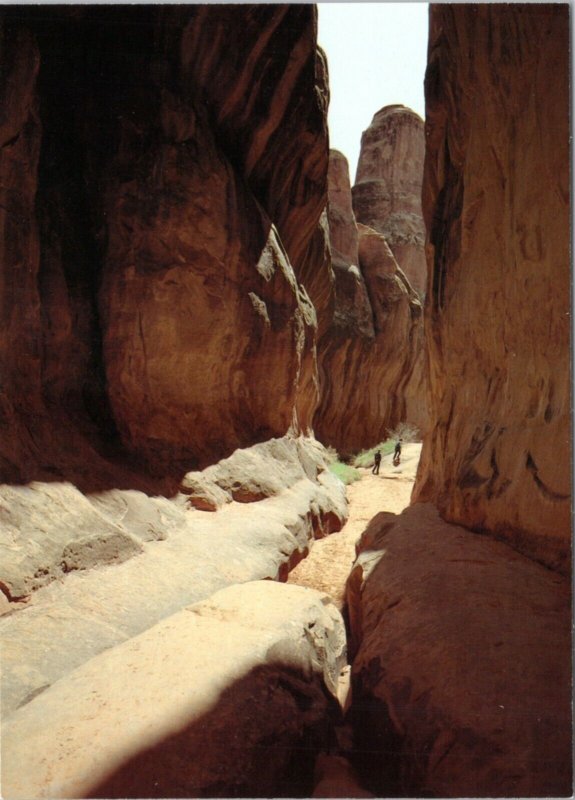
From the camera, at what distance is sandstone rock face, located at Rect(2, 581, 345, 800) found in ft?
6.91

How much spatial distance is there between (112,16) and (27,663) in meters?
6.89

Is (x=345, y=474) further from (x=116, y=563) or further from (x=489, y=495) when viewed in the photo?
(x=116, y=563)

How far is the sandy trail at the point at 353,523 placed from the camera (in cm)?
591

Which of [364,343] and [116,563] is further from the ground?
[364,343]

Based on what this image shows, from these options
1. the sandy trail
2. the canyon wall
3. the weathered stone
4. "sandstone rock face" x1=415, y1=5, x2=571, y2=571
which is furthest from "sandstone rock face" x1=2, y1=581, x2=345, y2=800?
the sandy trail

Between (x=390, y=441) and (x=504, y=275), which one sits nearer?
(x=504, y=275)

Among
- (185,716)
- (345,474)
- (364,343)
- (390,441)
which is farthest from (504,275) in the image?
(364,343)

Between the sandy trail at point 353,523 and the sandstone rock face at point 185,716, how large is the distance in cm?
210

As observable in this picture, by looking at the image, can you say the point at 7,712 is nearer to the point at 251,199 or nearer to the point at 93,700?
the point at 93,700

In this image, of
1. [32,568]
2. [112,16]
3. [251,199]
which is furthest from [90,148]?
[32,568]

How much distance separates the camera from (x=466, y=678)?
234 cm

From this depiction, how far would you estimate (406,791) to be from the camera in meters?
2.21

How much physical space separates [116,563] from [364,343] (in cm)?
1650

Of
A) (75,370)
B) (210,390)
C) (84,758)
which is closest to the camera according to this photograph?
(84,758)
